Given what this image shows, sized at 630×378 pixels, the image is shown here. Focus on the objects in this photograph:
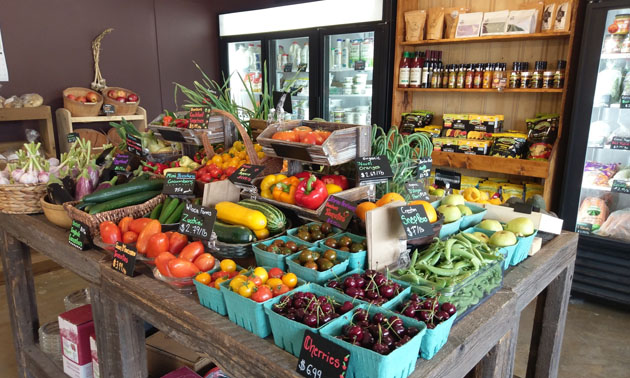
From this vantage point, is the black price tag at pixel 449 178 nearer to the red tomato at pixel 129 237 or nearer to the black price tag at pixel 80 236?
the red tomato at pixel 129 237

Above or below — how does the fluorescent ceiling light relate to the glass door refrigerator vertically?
above

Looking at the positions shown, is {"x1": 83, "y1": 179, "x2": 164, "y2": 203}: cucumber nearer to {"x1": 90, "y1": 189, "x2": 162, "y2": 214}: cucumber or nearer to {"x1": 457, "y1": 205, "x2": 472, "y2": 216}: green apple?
{"x1": 90, "y1": 189, "x2": 162, "y2": 214}: cucumber

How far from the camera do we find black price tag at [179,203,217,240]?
150 cm

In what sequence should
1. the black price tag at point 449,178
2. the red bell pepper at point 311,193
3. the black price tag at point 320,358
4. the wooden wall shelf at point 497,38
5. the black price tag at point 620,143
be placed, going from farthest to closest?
1. the wooden wall shelf at point 497,38
2. the black price tag at point 620,143
3. the black price tag at point 449,178
4. the red bell pepper at point 311,193
5. the black price tag at point 320,358

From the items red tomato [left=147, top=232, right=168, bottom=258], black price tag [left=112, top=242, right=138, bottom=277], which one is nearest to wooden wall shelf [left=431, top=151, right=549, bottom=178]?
red tomato [left=147, top=232, right=168, bottom=258]

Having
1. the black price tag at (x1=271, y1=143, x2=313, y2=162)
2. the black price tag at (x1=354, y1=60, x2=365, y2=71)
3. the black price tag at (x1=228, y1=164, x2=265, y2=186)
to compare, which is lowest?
the black price tag at (x1=228, y1=164, x2=265, y2=186)

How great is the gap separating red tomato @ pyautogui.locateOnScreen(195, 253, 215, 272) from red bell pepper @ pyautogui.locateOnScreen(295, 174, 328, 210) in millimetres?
493

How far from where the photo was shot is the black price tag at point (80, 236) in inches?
67.4

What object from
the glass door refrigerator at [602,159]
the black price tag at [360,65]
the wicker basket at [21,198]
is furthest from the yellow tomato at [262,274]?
the black price tag at [360,65]

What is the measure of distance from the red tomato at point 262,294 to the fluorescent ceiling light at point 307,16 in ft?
11.7

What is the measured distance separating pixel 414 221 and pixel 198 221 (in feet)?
2.37

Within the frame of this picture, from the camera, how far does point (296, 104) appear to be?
538 cm

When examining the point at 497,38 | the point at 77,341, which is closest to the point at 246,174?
the point at 77,341

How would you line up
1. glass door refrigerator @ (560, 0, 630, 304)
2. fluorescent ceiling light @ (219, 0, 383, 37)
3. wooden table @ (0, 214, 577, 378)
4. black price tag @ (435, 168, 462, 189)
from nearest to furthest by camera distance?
wooden table @ (0, 214, 577, 378), black price tag @ (435, 168, 462, 189), glass door refrigerator @ (560, 0, 630, 304), fluorescent ceiling light @ (219, 0, 383, 37)
